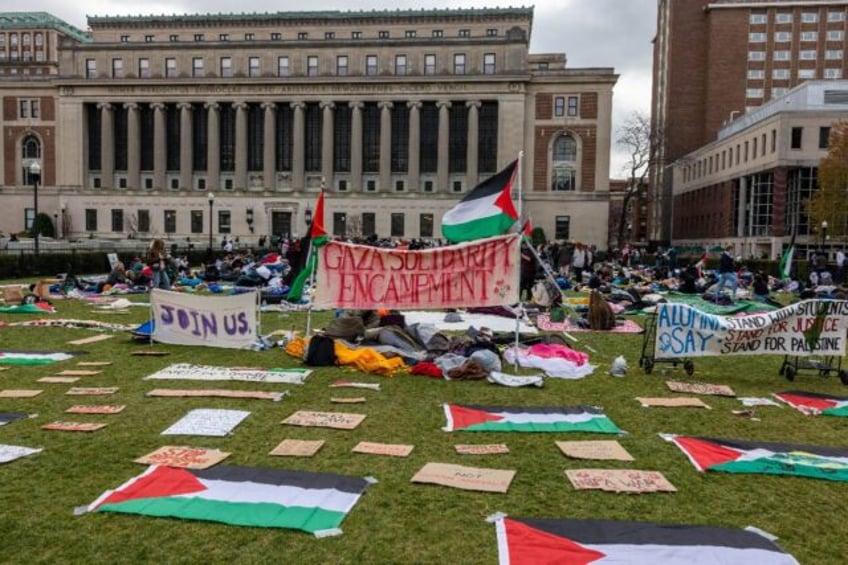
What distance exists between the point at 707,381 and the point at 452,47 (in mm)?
70803

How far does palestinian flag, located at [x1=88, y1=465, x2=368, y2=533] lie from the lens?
18.5 ft

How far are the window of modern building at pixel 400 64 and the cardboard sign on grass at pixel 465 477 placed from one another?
75.0 metres

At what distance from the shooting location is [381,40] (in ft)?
252

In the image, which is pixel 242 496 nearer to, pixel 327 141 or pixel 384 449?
pixel 384 449

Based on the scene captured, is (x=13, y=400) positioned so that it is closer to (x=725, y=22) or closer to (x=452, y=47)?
(x=452, y=47)

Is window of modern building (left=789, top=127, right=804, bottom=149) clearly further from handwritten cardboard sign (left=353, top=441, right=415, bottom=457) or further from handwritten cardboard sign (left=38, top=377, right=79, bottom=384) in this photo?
handwritten cardboard sign (left=38, top=377, right=79, bottom=384)

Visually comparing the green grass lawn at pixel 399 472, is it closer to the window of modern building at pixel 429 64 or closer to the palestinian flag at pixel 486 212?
the palestinian flag at pixel 486 212

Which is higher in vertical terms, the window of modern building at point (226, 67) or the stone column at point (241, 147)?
the window of modern building at point (226, 67)

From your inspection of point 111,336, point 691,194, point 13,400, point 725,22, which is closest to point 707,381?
point 13,400

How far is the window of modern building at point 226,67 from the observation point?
79.8m

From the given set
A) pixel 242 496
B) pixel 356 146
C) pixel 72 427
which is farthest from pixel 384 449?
pixel 356 146

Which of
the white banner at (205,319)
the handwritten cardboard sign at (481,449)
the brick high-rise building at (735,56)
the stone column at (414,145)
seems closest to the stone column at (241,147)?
the stone column at (414,145)

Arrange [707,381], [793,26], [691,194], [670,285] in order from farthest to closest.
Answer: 1. [793,26]
2. [691,194]
3. [670,285]
4. [707,381]

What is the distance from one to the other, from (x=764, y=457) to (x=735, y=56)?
308 ft
